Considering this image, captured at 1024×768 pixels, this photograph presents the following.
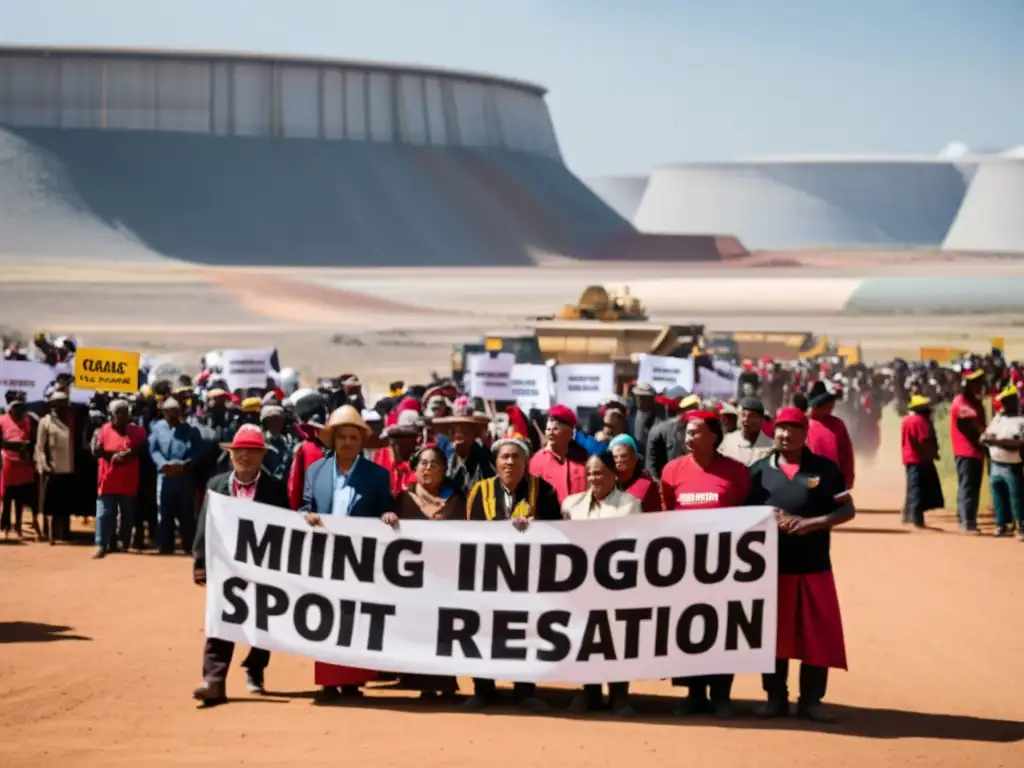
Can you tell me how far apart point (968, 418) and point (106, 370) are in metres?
7.37

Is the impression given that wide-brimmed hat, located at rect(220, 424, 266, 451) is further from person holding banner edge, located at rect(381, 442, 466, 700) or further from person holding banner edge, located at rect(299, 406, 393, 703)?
person holding banner edge, located at rect(381, 442, 466, 700)

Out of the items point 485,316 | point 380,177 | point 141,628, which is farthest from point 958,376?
point 380,177

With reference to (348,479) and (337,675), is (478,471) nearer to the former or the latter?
(348,479)

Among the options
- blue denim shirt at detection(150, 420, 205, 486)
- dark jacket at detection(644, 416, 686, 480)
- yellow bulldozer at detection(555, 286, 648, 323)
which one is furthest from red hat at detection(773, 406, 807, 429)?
yellow bulldozer at detection(555, 286, 648, 323)

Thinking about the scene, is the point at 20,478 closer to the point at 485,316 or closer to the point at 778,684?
the point at 778,684

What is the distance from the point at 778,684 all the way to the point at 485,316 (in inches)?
2251

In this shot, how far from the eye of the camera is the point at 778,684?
9.54 meters

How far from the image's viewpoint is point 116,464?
1631 cm

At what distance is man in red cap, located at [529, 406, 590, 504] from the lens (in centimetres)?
1026

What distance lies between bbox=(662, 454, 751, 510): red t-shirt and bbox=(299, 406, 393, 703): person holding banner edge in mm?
1352

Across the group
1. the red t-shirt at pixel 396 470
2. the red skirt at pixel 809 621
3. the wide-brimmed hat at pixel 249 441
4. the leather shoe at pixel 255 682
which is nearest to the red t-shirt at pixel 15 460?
the red t-shirt at pixel 396 470

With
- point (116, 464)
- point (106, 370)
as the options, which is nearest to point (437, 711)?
point (116, 464)

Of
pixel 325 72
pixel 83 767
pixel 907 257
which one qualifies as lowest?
pixel 83 767

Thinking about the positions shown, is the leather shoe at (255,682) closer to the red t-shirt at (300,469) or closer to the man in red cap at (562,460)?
the red t-shirt at (300,469)
